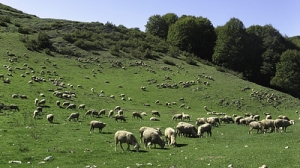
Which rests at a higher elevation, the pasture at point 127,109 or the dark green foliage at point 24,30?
the dark green foliage at point 24,30

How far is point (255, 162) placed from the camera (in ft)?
69.9

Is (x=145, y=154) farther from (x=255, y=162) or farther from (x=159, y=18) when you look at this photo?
(x=159, y=18)

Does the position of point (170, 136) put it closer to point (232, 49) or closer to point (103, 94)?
point (103, 94)

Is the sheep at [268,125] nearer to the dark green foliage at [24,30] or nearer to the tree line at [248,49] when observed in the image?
the tree line at [248,49]

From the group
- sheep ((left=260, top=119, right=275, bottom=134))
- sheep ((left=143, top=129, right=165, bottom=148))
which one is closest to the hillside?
sheep ((left=143, top=129, right=165, bottom=148))

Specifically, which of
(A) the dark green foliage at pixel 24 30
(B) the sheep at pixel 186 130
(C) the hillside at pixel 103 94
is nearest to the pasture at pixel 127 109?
(C) the hillside at pixel 103 94

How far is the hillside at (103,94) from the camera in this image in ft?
82.5

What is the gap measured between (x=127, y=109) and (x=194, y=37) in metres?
72.3

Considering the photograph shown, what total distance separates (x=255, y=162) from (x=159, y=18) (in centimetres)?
13055

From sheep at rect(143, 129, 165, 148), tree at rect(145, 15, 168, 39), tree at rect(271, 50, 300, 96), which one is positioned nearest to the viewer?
sheep at rect(143, 129, 165, 148)

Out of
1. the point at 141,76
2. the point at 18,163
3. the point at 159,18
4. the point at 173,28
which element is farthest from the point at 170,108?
the point at 159,18

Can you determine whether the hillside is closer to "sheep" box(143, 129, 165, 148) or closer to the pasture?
the pasture

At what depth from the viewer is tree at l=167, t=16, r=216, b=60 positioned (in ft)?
398

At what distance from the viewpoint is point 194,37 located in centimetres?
12244
